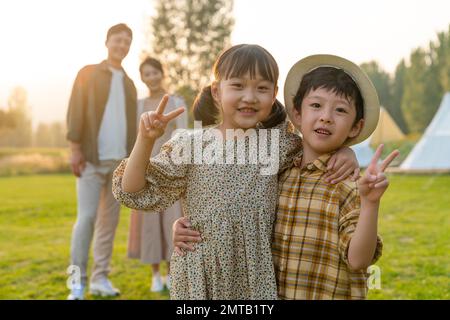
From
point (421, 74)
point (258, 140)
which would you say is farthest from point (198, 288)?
point (421, 74)

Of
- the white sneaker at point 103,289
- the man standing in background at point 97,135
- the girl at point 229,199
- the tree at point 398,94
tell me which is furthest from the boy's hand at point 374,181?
the tree at point 398,94

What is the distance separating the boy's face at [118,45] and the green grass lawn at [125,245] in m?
1.53

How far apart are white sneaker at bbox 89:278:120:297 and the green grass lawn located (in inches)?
2.7

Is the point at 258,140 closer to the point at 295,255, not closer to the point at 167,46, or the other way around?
the point at 295,255

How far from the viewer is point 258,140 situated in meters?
1.63

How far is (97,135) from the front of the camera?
11.2 feet

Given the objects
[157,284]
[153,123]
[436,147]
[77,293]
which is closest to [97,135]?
[77,293]

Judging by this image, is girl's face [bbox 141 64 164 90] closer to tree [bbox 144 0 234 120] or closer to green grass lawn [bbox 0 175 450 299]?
green grass lawn [bbox 0 175 450 299]

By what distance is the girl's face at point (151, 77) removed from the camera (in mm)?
3691

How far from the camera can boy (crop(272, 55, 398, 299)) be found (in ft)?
5.00

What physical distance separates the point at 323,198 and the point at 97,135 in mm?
2162

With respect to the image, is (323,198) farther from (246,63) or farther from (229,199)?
(246,63)

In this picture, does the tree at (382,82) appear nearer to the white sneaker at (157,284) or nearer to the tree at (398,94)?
the tree at (398,94)

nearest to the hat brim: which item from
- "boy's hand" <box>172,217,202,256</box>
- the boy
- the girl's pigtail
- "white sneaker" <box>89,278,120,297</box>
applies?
the boy
